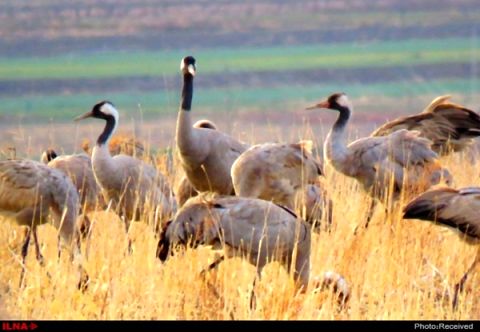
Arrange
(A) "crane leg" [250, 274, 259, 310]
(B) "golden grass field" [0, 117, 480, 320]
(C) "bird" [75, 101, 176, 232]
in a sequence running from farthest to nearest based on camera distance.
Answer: (C) "bird" [75, 101, 176, 232]
(A) "crane leg" [250, 274, 259, 310]
(B) "golden grass field" [0, 117, 480, 320]

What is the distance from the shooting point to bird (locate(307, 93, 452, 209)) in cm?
1083

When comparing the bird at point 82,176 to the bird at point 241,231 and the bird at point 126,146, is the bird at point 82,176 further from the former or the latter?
the bird at point 241,231

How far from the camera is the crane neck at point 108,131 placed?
35.8 feet

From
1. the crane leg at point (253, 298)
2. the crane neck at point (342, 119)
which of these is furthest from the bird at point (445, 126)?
the crane leg at point (253, 298)

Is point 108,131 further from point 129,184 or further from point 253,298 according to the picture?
point 253,298

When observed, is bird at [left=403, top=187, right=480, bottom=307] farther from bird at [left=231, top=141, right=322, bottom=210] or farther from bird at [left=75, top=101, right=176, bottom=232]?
bird at [left=75, top=101, right=176, bottom=232]

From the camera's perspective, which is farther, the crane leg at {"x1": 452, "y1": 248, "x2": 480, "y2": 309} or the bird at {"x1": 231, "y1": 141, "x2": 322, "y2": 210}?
the bird at {"x1": 231, "y1": 141, "x2": 322, "y2": 210}

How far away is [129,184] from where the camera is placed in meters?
10.8

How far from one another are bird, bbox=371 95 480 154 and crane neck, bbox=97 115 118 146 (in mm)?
1979

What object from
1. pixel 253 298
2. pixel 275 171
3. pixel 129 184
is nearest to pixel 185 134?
pixel 129 184

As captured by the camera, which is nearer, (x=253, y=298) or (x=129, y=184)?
(x=253, y=298)

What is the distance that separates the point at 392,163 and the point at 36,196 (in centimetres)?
244
